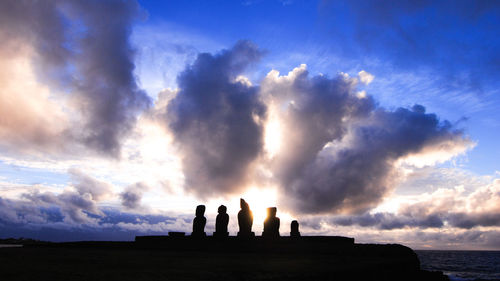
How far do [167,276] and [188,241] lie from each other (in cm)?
2688

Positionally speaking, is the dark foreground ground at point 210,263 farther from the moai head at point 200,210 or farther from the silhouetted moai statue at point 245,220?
the moai head at point 200,210

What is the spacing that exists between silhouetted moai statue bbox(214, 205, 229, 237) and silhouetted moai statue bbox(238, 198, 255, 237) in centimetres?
172

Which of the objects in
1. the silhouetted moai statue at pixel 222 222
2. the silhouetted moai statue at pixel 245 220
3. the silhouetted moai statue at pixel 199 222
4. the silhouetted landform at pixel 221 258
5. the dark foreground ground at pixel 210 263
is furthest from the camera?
the silhouetted moai statue at pixel 199 222

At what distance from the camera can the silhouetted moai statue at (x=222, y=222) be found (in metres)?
38.7

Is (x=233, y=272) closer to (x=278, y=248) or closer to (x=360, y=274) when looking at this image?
(x=360, y=274)

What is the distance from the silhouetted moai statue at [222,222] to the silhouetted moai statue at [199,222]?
1737mm

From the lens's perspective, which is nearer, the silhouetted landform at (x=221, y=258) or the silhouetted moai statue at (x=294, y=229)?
the silhouetted landform at (x=221, y=258)

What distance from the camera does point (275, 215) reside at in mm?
39438

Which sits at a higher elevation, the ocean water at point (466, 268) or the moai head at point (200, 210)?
the moai head at point (200, 210)

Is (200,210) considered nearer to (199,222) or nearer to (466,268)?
(199,222)

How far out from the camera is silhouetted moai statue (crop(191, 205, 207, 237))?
39100 millimetres

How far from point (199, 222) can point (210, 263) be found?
83.0 ft

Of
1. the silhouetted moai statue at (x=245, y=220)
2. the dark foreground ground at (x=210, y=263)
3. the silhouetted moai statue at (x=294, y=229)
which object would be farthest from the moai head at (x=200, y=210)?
the silhouetted moai statue at (x=294, y=229)

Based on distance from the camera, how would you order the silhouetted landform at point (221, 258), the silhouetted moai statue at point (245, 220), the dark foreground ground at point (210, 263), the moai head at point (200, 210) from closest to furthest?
the dark foreground ground at point (210, 263), the silhouetted landform at point (221, 258), the silhouetted moai statue at point (245, 220), the moai head at point (200, 210)
